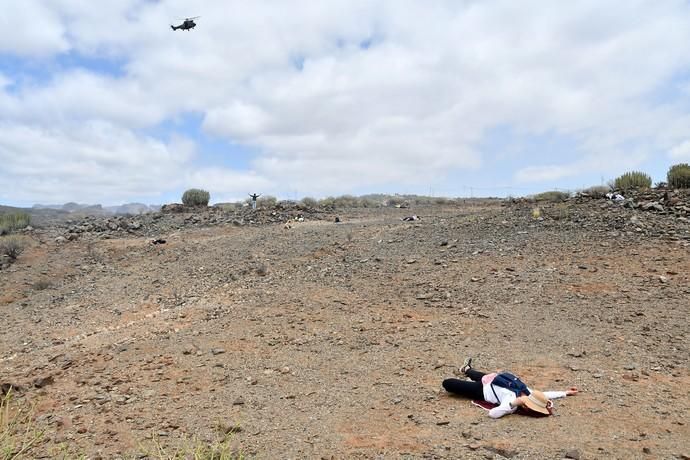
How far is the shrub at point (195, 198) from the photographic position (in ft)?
99.8

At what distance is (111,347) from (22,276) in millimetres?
8732

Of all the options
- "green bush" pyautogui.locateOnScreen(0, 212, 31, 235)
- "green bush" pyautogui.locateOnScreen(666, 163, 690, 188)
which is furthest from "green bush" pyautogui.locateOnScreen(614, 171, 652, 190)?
"green bush" pyautogui.locateOnScreen(0, 212, 31, 235)

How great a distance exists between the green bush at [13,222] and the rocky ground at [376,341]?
488 inches

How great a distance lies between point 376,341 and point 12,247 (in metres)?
15.3

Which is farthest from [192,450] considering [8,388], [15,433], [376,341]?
[8,388]

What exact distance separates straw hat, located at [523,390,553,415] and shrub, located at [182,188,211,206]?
27502mm

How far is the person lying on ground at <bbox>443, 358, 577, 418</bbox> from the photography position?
475 centimetres

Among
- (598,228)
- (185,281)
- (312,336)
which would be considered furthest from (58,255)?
(598,228)

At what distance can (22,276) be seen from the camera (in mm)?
14688

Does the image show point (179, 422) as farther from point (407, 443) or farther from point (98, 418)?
point (407, 443)

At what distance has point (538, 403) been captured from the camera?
4.78 m

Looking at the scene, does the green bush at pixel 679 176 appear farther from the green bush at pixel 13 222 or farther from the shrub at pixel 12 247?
the green bush at pixel 13 222

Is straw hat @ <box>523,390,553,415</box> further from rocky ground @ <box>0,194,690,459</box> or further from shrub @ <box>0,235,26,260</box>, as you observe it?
shrub @ <box>0,235,26,260</box>

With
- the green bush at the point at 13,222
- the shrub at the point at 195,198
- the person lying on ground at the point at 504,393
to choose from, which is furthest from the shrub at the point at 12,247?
the person lying on ground at the point at 504,393
